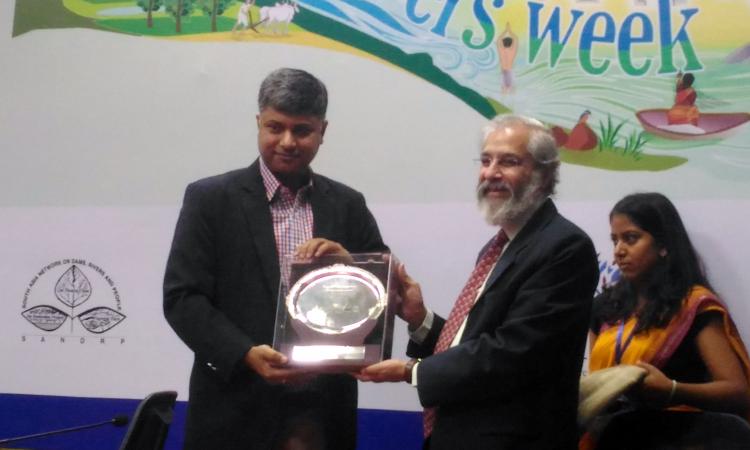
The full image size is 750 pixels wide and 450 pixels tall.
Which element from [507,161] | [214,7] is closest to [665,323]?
[507,161]

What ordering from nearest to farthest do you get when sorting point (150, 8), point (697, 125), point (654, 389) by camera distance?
point (654, 389) < point (697, 125) < point (150, 8)

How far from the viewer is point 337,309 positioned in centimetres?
232

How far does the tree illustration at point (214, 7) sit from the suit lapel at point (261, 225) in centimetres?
111

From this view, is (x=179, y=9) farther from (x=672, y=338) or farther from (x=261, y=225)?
(x=672, y=338)

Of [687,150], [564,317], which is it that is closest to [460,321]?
[564,317]

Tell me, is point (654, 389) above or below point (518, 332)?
below

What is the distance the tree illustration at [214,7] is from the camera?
131 inches

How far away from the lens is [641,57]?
292cm

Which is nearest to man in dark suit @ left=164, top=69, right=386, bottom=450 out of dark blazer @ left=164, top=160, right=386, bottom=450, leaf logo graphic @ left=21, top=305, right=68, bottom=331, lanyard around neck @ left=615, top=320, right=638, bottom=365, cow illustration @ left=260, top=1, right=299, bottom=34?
dark blazer @ left=164, top=160, right=386, bottom=450

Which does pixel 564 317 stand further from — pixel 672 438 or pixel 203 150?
pixel 203 150

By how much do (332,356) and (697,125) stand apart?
Result: 4.47 ft

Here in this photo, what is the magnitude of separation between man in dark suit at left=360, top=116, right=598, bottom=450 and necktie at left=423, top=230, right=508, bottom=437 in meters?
0.01

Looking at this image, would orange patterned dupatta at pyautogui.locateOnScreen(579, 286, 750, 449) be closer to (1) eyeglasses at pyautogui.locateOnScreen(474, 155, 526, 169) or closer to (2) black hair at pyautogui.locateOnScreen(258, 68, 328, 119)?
(1) eyeglasses at pyautogui.locateOnScreen(474, 155, 526, 169)

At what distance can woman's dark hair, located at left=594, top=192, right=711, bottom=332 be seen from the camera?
8.77 feet
